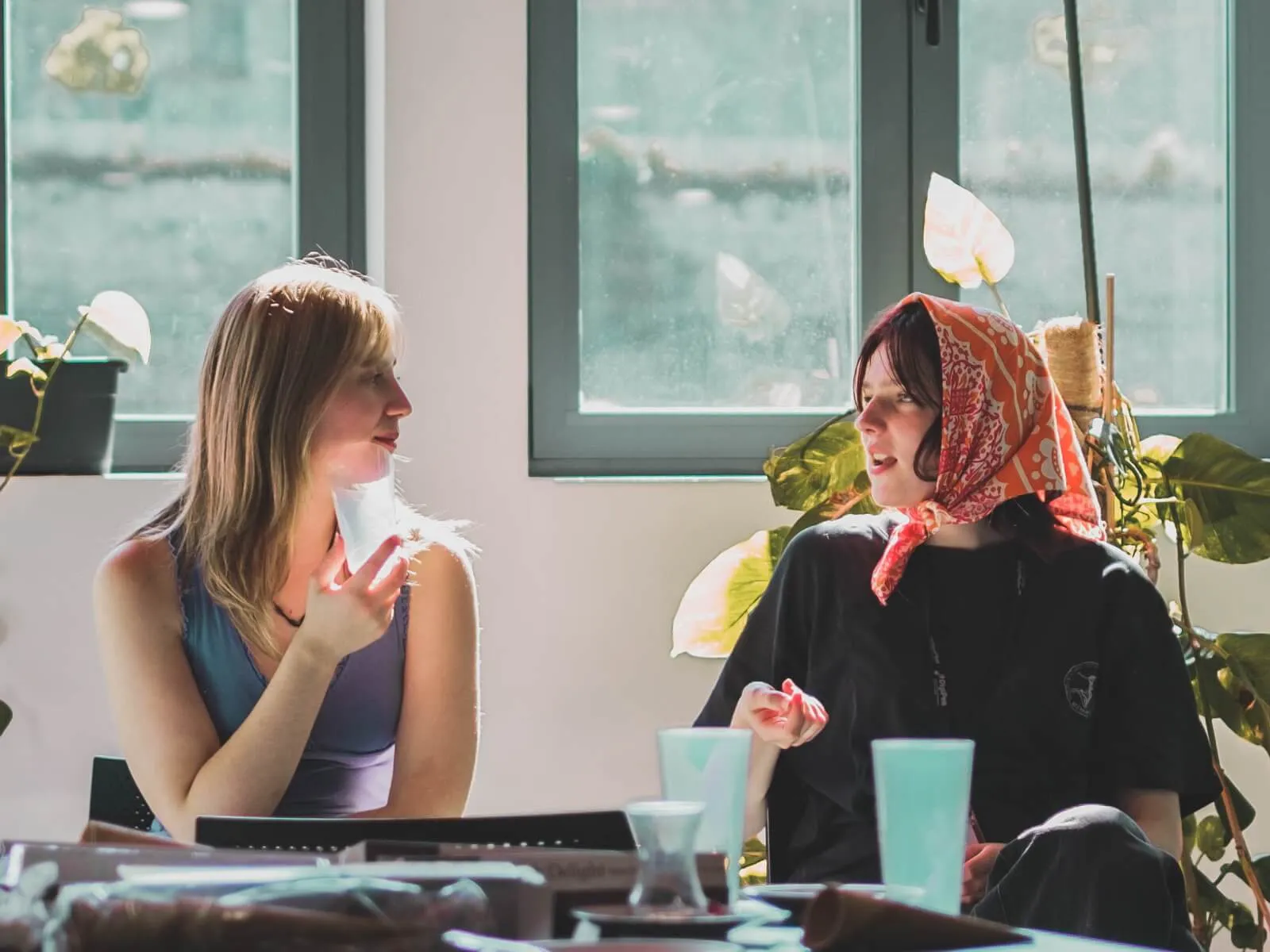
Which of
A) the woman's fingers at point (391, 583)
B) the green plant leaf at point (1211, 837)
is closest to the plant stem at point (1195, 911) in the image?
the green plant leaf at point (1211, 837)

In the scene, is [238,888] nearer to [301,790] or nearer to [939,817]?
[939,817]

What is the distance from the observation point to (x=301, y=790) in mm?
1717

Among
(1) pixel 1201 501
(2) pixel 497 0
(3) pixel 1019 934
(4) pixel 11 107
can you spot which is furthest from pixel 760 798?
(4) pixel 11 107

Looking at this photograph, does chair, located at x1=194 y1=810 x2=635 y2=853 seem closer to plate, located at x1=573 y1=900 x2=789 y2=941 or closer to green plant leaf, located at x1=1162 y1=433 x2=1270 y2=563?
plate, located at x1=573 y1=900 x2=789 y2=941

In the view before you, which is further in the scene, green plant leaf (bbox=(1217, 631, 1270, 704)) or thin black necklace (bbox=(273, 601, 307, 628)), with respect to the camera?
green plant leaf (bbox=(1217, 631, 1270, 704))

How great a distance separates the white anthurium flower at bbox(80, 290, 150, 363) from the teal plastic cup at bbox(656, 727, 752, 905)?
1.71 m

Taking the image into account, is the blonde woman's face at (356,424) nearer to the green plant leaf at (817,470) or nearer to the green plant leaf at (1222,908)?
the green plant leaf at (817,470)

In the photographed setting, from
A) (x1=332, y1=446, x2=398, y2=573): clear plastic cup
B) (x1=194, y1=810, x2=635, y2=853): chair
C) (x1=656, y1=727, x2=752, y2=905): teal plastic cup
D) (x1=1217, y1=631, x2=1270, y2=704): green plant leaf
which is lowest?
(x1=1217, y1=631, x2=1270, y2=704): green plant leaf

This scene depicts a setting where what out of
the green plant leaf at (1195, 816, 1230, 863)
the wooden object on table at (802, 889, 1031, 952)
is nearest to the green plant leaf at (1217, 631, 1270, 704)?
the green plant leaf at (1195, 816, 1230, 863)

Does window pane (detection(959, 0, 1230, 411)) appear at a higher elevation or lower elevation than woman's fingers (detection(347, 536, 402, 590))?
higher

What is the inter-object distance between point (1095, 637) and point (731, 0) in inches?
55.8

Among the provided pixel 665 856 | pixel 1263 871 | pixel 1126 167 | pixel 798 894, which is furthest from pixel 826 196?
pixel 665 856

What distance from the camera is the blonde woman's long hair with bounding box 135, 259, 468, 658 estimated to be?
1704 millimetres

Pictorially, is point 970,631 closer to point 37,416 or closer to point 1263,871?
point 1263,871
